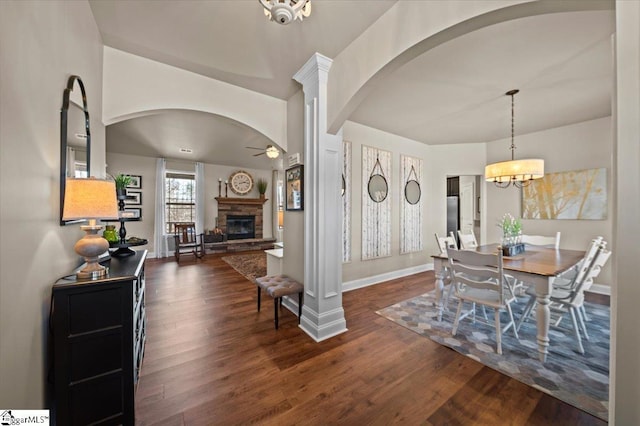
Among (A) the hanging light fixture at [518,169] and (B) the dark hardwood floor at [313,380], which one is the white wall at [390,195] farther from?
(A) the hanging light fixture at [518,169]

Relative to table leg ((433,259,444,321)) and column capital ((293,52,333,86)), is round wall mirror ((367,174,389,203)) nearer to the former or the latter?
table leg ((433,259,444,321))

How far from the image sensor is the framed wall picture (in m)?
2.70

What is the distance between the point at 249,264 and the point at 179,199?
11.0ft

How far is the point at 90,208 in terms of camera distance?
120 cm

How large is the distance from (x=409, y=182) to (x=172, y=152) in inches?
230

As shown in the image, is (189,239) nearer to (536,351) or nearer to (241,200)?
(241,200)

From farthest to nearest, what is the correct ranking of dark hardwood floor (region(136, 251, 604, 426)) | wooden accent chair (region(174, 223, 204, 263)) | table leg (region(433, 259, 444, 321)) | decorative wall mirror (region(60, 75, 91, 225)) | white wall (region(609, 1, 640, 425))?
1. wooden accent chair (region(174, 223, 204, 263))
2. table leg (region(433, 259, 444, 321))
3. dark hardwood floor (region(136, 251, 604, 426))
4. decorative wall mirror (region(60, 75, 91, 225))
5. white wall (region(609, 1, 640, 425))

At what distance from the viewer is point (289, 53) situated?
7.34 ft

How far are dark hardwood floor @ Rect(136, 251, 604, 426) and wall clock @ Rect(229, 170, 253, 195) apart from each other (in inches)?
210

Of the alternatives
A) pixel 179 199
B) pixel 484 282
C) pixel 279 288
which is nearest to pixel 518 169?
pixel 484 282

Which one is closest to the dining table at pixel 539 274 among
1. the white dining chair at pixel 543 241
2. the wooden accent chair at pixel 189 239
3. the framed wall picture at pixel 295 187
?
the white dining chair at pixel 543 241

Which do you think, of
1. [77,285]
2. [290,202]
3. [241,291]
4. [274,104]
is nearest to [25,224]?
[77,285]

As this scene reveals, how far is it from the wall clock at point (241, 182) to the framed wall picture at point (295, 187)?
523 cm

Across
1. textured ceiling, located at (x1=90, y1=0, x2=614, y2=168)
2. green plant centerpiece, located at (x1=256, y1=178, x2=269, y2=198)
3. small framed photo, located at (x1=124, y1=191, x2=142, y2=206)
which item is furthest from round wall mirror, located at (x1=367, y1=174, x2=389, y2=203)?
small framed photo, located at (x1=124, y1=191, x2=142, y2=206)
